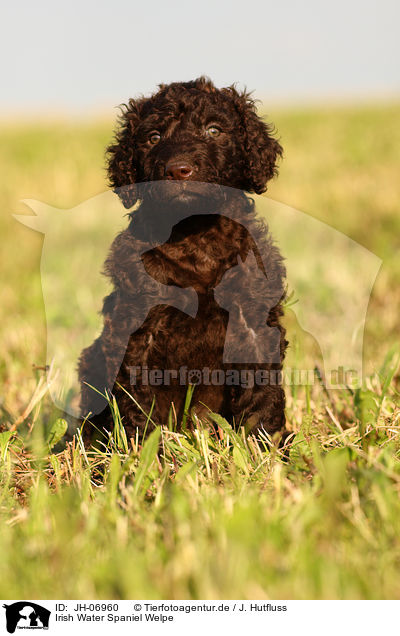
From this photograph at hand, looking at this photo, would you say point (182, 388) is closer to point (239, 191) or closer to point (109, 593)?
point (239, 191)

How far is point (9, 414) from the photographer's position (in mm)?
4328

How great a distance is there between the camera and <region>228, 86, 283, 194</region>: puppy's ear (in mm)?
3707

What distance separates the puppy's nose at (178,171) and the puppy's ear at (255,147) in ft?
1.84

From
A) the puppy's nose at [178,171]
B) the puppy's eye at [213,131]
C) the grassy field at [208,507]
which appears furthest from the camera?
the puppy's eye at [213,131]

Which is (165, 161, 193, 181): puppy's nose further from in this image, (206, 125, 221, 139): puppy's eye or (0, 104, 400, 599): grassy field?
(0, 104, 400, 599): grassy field

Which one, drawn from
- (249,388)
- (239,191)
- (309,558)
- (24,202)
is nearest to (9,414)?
(24,202)

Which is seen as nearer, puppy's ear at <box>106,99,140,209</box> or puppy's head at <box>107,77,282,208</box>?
puppy's head at <box>107,77,282,208</box>

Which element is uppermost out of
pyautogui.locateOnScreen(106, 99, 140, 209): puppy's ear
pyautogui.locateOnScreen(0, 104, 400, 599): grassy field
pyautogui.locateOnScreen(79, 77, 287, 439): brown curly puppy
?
pyautogui.locateOnScreen(106, 99, 140, 209): puppy's ear

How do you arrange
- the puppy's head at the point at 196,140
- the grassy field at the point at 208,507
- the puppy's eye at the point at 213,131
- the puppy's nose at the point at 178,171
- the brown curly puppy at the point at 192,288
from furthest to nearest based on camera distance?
1. the puppy's eye at the point at 213,131
2. the puppy's head at the point at 196,140
3. the brown curly puppy at the point at 192,288
4. the puppy's nose at the point at 178,171
5. the grassy field at the point at 208,507

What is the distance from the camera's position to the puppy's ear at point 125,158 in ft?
12.1

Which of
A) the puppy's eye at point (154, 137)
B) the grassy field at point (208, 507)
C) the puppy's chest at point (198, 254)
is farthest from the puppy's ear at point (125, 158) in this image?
the grassy field at point (208, 507)
